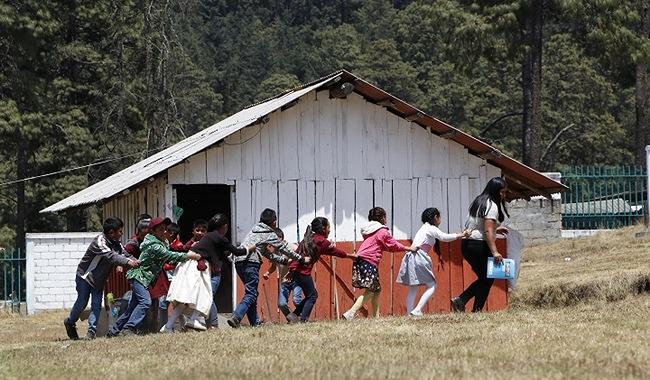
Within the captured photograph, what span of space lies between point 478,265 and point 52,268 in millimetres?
15169

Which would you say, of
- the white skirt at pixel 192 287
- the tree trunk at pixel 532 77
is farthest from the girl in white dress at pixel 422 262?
the tree trunk at pixel 532 77

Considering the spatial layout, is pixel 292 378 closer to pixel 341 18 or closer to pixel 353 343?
pixel 353 343

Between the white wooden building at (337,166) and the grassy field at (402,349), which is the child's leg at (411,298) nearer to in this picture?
the grassy field at (402,349)

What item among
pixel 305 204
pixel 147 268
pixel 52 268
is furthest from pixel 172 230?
pixel 52 268

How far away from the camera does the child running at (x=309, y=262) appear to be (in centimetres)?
1731

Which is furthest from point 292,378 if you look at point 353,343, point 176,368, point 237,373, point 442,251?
point 442,251

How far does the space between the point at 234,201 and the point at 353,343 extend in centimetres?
719

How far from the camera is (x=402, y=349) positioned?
12930mm

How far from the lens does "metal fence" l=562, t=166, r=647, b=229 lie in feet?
109

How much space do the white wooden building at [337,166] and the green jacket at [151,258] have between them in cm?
341

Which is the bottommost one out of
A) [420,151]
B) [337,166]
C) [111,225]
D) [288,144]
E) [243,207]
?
[111,225]

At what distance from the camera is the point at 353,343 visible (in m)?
13.6

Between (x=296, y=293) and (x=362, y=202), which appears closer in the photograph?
(x=296, y=293)

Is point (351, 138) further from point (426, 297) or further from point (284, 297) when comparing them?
point (426, 297)
